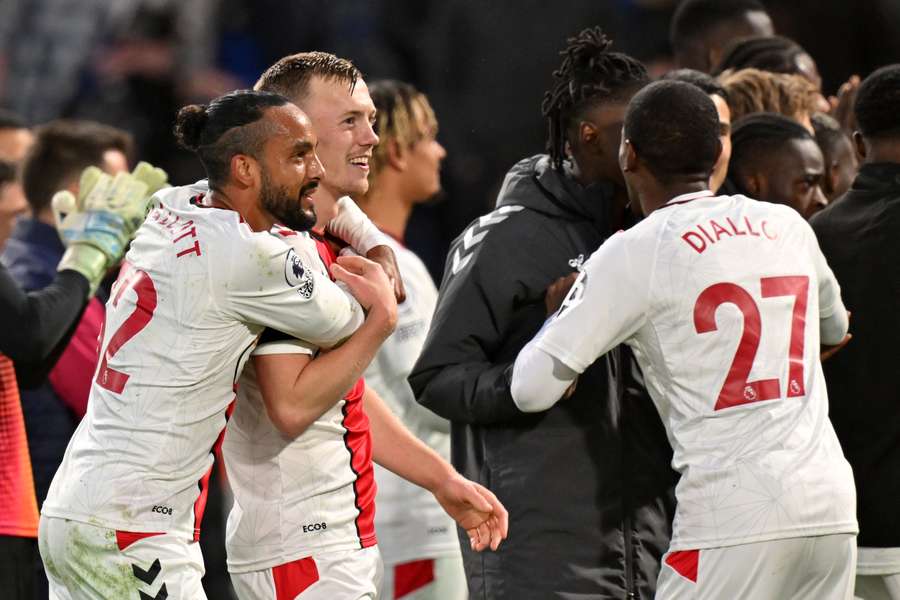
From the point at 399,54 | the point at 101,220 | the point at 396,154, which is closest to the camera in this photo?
the point at 101,220

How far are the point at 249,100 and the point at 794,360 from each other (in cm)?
141

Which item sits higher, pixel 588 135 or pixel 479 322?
pixel 588 135

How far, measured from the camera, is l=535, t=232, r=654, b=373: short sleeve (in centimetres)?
355

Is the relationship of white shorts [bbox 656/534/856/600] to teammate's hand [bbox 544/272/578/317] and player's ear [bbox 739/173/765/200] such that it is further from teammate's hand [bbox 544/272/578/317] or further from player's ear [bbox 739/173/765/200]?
player's ear [bbox 739/173/765/200]

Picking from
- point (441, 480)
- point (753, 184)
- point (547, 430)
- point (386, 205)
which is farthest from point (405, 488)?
point (753, 184)

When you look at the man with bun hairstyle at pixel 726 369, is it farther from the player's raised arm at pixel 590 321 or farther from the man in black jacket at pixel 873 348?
the man in black jacket at pixel 873 348

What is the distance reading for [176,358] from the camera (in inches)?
128

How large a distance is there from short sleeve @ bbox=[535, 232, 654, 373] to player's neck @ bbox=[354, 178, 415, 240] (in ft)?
7.24

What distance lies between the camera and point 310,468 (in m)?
3.52

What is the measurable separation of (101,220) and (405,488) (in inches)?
54.6

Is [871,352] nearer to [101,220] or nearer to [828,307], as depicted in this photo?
[828,307]

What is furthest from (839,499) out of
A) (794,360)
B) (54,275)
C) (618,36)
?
(618,36)

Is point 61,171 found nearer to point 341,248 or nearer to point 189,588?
point 341,248

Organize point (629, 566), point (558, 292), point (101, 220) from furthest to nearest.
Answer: point (101, 220)
point (629, 566)
point (558, 292)
